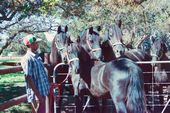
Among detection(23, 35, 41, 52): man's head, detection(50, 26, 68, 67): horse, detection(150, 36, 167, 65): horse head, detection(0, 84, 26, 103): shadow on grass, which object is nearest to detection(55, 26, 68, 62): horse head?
detection(50, 26, 68, 67): horse

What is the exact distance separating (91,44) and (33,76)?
2.06 m

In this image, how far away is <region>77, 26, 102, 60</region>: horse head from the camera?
14.8 feet

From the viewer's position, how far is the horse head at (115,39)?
15.9 feet

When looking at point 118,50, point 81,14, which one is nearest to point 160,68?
point 118,50

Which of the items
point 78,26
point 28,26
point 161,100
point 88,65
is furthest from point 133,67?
point 78,26

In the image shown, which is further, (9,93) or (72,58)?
(9,93)

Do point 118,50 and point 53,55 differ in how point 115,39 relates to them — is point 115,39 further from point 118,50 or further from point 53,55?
point 53,55

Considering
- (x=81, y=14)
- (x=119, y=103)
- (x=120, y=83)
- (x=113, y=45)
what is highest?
(x=81, y=14)

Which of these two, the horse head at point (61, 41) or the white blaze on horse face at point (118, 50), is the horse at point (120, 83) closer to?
the horse head at point (61, 41)

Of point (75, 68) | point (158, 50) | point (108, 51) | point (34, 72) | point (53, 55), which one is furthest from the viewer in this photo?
point (158, 50)

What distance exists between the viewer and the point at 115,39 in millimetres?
5031

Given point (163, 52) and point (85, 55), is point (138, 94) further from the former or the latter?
point (163, 52)

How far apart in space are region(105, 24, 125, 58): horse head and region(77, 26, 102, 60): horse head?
1.77ft

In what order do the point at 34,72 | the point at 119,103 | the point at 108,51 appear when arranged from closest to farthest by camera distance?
the point at 34,72 < the point at 119,103 < the point at 108,51
